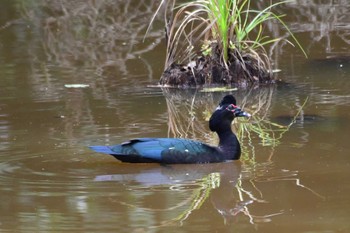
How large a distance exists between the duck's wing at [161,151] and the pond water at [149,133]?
9 cm

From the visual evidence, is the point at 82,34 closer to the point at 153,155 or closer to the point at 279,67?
the point at 279,67

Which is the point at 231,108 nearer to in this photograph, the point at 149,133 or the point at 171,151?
the point at 171,151

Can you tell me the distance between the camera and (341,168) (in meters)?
7.51

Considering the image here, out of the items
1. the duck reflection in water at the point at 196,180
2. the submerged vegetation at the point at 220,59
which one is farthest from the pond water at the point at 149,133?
the submerged vegetation at the point at 220,59

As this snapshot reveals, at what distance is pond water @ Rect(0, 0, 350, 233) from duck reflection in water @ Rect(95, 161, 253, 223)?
0.6 inches

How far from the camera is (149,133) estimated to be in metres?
9.06

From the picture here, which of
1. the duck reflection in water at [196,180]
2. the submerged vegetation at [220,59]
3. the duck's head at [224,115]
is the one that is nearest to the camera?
the duck reflection in water at [196,180]

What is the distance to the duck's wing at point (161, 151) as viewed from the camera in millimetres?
7953

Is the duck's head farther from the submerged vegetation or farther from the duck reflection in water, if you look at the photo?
the submerged vegetation

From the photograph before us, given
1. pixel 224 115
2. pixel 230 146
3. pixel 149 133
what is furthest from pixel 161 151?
pixel 149 133

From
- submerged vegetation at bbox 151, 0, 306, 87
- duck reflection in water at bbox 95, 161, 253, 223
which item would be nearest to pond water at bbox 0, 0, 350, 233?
duck reflection in water at bbox 95, 161, 253, 223

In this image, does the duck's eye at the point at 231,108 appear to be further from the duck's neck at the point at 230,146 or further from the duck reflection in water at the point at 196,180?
the duck reflection in water at the point at 196,180

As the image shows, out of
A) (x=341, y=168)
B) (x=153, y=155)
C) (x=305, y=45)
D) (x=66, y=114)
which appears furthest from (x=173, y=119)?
(x=305, y=45)

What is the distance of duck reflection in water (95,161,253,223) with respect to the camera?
669 centimetres
